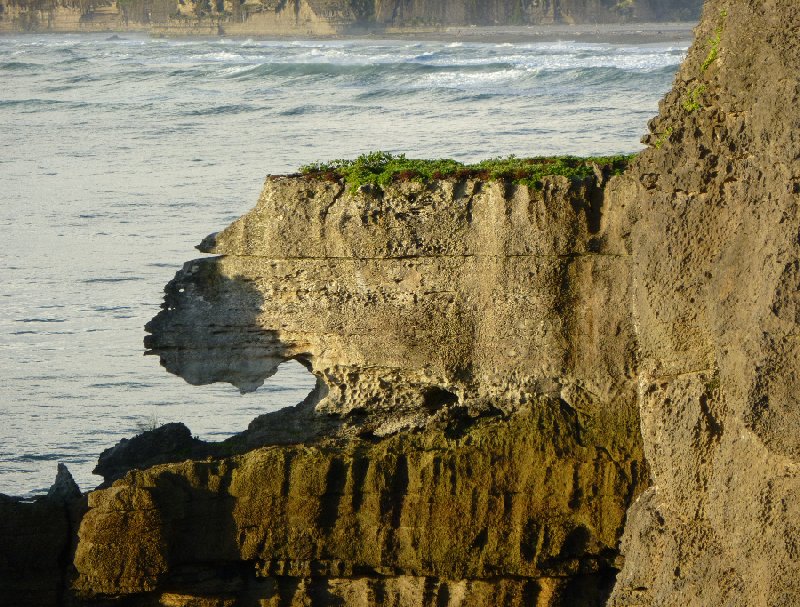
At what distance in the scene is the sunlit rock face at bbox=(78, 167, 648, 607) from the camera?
332 inches

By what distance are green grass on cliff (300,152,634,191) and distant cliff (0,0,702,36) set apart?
90253mm

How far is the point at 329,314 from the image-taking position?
29.0 feet

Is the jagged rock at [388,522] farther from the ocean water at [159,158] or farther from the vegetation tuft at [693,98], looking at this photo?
the ocean water at [159,158]

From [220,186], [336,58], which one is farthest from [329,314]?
[336,58]

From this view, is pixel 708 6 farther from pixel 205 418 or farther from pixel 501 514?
pixel 205 418

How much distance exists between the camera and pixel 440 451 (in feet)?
28.3

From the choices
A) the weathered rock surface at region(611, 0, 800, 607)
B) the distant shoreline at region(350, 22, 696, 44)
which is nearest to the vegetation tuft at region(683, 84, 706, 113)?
the weathered rock surface at region(611, 0, 800, 607)

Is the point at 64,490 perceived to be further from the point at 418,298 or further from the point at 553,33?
the point at 553,33

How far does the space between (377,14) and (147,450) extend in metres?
92.2

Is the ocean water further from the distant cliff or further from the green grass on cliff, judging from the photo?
the distant cliff

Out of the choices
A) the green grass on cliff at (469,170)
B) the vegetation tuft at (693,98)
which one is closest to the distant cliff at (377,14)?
the green grass on cliff at (469,170)

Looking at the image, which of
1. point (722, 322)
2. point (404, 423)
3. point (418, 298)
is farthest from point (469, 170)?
point (722, 322)

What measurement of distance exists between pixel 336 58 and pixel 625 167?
52.0 metres

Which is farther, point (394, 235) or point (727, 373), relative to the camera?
point (394, 235)
